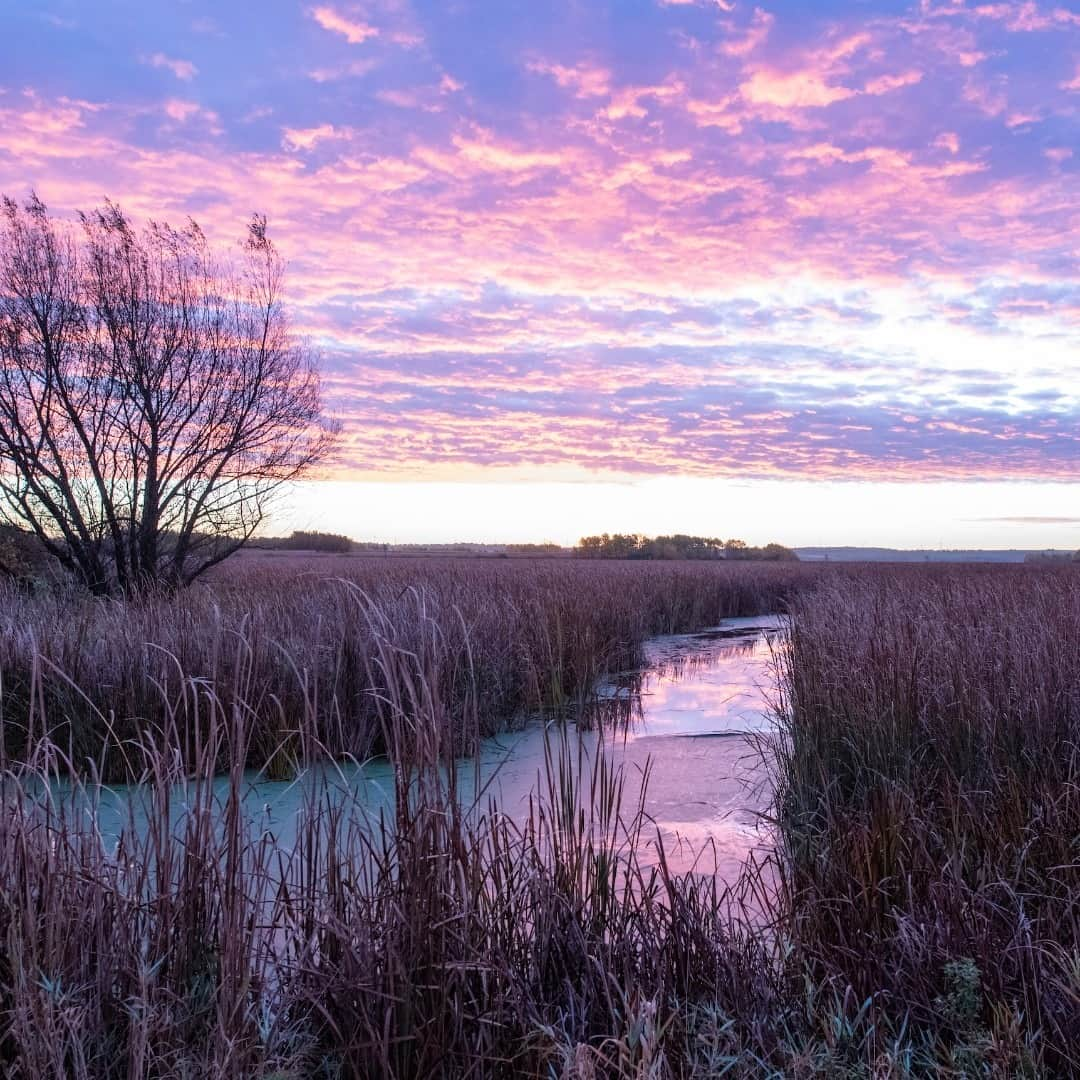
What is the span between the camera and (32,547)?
1142 cm

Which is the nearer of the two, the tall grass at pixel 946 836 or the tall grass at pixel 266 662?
the tall grass at pixel 946 836

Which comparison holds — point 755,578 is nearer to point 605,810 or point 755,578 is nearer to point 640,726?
point 640,726

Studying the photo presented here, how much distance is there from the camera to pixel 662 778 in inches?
195

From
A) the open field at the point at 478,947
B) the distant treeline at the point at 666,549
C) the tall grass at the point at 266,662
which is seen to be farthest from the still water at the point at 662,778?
the distant treeline at the point at 666,549

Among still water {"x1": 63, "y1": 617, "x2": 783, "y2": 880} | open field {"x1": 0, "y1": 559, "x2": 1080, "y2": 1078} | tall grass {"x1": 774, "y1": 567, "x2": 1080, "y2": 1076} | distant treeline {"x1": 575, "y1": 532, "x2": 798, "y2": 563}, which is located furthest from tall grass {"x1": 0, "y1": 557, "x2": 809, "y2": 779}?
distant treeline {"x1": 575, "y1": 532, "x2": 798, "y2": 563}

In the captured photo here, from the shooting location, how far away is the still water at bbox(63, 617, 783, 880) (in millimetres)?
3422

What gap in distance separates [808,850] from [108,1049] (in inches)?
99.0

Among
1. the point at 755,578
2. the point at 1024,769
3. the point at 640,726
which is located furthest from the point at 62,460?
the point at 755,578

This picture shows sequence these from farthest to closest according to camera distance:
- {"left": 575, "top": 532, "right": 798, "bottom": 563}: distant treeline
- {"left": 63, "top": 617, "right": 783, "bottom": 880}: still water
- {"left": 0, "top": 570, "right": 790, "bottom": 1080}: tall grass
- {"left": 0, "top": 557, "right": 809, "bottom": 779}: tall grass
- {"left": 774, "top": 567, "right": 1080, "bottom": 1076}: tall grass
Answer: {"left": 575, "top": 532, "right": 798, "bottom": 563}: distant treeline < {"left": 0, "top": 557, "right": 809, "bottom": 779}: tall grass < {"left": 63, "top": 617, "right": 783, "bottom": 880}: still water < {"left": 774, "top": 567, "right": 1080, "bottom": 1076}: tall grass < {"left": 0, "top": 570, "right": 790, "bottom": 1080}: tall grass

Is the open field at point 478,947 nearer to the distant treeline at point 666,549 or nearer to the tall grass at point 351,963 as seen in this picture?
the tall grass at point 351,963

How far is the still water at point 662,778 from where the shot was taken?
11.2ft

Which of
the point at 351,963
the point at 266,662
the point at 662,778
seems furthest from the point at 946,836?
the point at 266,662

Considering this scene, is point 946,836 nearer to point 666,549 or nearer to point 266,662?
point 266,662

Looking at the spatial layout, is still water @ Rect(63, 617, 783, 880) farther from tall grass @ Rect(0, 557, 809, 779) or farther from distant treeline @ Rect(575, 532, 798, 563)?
distant treeline @ Rect(575, 532, 798, 563)
